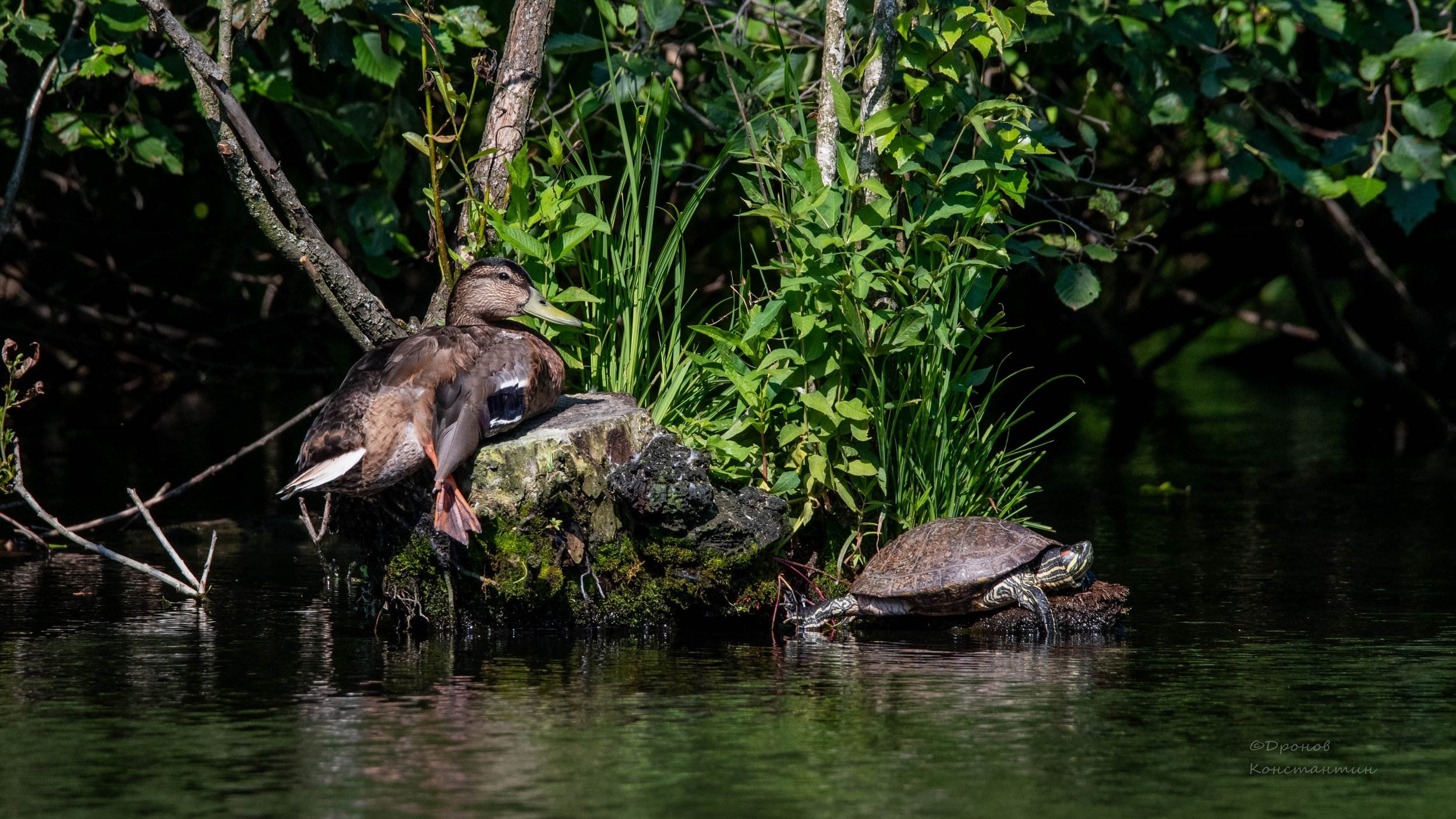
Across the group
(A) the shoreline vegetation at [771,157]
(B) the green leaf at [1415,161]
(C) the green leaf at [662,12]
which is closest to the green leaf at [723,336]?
(A) the shoreline vegetation at [771,157]

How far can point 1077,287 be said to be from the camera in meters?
7.86

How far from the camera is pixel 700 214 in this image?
1430 centimetres

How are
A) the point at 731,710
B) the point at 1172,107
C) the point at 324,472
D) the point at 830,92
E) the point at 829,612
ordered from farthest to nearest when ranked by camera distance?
1. the point at 1172,107
2. the point at 830,92
3. the point at 829,612
4. the point at 324,472
5. the point at 731,710

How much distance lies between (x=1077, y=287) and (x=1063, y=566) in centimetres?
217

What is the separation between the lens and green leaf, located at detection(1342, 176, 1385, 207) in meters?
8.89

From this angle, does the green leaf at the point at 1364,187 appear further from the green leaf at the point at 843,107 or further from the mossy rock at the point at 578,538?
the mossy rock at the point at 578,538

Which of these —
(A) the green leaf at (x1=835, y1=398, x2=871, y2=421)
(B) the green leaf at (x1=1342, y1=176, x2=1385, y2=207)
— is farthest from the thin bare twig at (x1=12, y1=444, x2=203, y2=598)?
(B) the green leaf at (x1=1342, y1=176, x2=1385, y2=207)

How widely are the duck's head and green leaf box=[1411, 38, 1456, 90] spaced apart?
514 centimetres

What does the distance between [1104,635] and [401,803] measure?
3142 mm

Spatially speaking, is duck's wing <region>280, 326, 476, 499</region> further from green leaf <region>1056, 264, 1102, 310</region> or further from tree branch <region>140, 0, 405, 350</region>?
green leaf <region>1056, 264, 1102, 310</region>

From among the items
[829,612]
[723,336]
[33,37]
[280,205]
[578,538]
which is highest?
[33,37]

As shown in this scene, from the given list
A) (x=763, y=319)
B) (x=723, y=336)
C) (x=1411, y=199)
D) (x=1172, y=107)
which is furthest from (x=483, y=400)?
(x=1411, y=199)

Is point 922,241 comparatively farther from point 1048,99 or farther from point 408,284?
point 408,284

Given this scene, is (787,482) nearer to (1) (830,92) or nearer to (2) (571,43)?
(1) (830,92)
